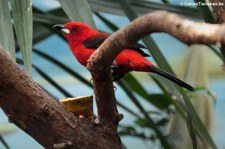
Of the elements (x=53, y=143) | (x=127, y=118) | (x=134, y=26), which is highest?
(x=134, y=26)

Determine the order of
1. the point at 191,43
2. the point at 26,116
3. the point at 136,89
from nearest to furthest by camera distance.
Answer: the point at 191,43, the point at 26,116, the point at 136,89

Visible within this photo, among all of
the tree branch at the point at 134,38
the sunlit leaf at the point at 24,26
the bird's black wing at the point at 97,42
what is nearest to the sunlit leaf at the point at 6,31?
the sunlit leaf at the point at 24,26

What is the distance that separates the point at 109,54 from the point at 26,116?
0.19 metres

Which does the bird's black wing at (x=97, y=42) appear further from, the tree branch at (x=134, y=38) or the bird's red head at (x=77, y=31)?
the tree branch at (x=134, y=38)

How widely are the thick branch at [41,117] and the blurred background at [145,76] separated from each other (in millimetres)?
142

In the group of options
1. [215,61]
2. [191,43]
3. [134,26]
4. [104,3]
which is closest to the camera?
[191,43]

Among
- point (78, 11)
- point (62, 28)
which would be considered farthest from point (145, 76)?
point (78, 11)

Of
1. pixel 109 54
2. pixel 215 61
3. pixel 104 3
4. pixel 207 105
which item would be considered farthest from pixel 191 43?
pixel 215 61

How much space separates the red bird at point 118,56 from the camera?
40.2 inches

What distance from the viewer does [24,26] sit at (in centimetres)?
86

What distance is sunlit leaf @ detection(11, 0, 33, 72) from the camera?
32.9 inches

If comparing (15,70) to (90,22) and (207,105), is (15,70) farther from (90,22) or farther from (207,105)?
(207,105)

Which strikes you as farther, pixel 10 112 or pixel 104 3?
pixel 104 3

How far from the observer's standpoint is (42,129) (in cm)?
88
